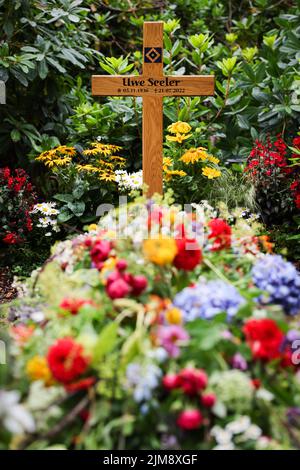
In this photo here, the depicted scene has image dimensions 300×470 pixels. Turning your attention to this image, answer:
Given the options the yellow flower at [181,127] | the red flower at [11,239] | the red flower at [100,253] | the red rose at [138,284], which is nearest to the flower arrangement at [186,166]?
the yellow flower at [181,127]

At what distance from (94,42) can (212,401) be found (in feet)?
16.8

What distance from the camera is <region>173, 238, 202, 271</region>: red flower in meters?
1.60

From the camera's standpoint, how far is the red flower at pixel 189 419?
4.06 ft

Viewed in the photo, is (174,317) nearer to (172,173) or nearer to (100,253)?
(100,253)

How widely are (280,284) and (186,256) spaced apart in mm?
289

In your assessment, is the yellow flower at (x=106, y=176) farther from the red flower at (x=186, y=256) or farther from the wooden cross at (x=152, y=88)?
the red flower at (x=186, y=256)

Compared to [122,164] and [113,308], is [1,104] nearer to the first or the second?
[122,164]

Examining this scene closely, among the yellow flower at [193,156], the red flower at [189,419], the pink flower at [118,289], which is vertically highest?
the yellow flower at [193,156]

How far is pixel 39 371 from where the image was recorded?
49.8 inches

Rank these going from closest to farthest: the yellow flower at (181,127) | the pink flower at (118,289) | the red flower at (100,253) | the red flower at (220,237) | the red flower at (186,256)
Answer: the pink flower at (118,289), the red flower at (186,256), the red flower at (100,253), the red flower at (220,237), the yellow flower at (181,127)

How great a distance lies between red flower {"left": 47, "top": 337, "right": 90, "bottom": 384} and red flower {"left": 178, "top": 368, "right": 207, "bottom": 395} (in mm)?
208

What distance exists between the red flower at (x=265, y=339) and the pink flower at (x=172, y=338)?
6.1 inches

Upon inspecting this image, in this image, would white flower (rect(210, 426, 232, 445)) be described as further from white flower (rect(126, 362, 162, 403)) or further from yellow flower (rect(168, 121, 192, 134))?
yellow flower (rect(168, 121, 192, 134))

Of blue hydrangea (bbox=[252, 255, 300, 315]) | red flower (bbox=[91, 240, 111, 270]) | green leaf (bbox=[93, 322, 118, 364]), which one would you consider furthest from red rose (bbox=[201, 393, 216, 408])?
red flower (bbox=[91, 240, 111, 270])
